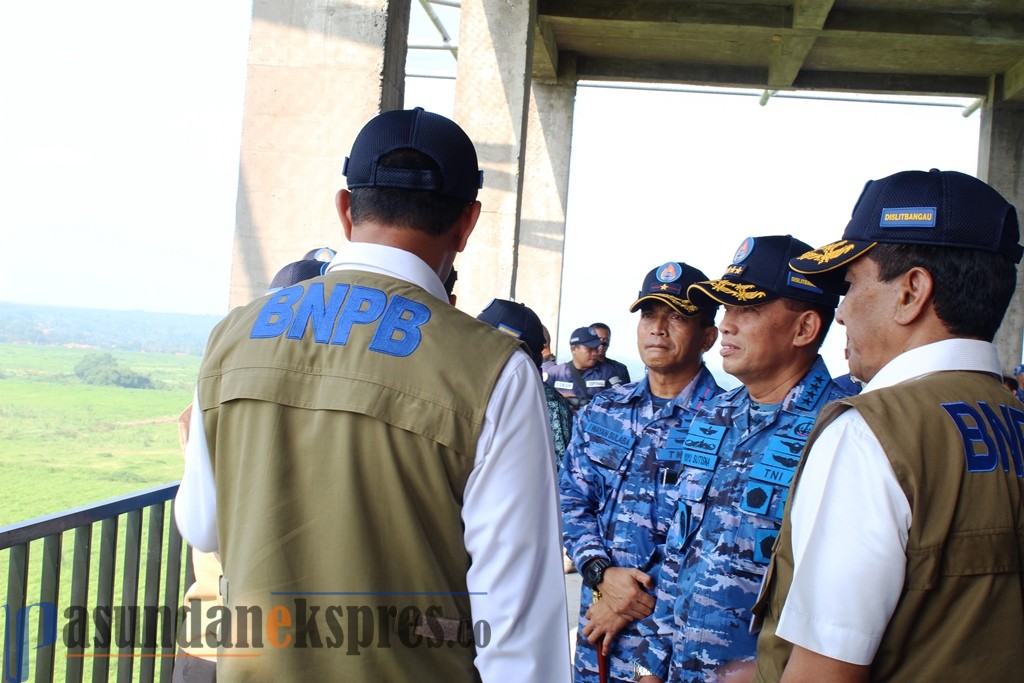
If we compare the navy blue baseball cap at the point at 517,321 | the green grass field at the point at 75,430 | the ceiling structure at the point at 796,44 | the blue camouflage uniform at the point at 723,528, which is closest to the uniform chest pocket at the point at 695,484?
the blue camouflage uniform at the point at 723,528

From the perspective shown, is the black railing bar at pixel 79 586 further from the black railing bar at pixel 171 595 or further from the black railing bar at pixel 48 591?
the black railing bar at pixel 171 595

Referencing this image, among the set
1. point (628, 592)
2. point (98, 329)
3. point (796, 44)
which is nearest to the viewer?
point (628, 592)

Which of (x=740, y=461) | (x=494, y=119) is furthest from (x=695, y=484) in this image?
(x=494, y=119)

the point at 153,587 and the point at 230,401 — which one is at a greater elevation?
the point at 230,401

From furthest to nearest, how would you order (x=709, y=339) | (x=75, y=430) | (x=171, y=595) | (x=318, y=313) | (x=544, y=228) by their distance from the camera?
1. (x=75, y=430)
2. (x=544, y=228)
3. (x=709, y=339)
4. (x=171, y=595)
5. (x=318, y=313)

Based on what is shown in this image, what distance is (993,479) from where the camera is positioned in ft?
4.32

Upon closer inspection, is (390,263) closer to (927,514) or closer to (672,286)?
(927,514)

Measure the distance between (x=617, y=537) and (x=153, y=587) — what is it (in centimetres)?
156

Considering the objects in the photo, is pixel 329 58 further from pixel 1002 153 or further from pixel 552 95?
pixel 1002 153

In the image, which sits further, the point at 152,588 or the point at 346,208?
the point at 152,588

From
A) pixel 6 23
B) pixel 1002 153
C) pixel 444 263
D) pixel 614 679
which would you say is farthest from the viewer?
pixel 6 23

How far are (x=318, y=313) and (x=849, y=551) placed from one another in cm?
94

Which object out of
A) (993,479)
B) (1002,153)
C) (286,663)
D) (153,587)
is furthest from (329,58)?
(1002,153)

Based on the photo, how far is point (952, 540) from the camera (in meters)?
1.30
